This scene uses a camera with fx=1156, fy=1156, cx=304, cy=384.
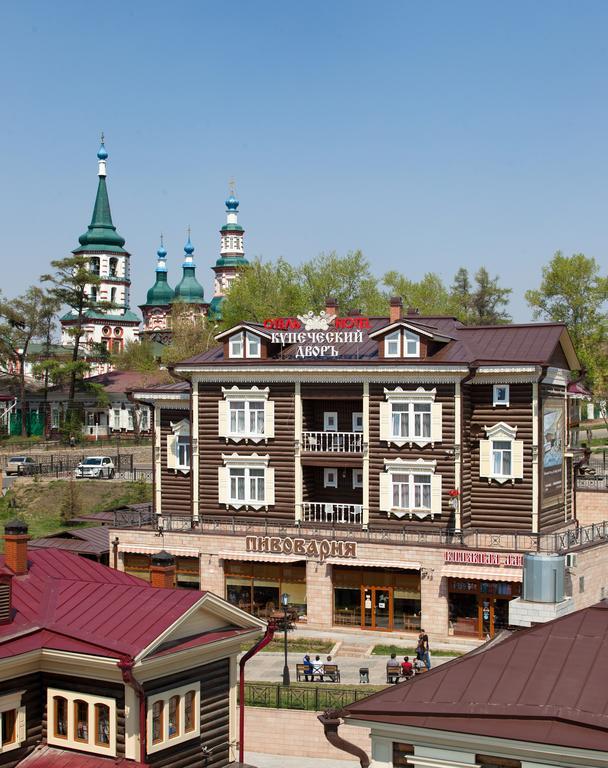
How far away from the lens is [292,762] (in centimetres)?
3206

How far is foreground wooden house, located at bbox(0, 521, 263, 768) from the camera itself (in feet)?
75.9

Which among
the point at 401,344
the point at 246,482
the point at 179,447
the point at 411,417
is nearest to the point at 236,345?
the point at 179,447

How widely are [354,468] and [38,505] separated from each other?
26.5 meters

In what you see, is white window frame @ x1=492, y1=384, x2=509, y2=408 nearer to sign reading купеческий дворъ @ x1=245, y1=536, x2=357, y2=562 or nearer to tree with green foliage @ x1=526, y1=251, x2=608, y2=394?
sign reading купеческий дворъ @ x1=245, y1=536, x2=357, y2=562

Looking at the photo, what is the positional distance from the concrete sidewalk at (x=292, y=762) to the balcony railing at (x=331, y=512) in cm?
1531

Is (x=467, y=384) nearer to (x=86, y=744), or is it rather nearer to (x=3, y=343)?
(x=86, y=744)

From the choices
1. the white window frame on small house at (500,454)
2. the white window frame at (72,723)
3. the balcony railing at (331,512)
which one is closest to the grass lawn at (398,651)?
the balcony railing at (331,512)

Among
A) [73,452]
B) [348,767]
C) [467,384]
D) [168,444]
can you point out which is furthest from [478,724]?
[73,452]

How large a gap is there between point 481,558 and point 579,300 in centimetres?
4148

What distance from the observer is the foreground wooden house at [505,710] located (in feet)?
57.7

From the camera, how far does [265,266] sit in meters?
88.6

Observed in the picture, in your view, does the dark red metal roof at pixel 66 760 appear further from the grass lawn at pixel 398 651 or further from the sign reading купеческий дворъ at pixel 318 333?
the sign reading купеческий дворъ at pixel 318 333

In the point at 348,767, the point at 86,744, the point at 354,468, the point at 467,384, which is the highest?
the point at 467,384

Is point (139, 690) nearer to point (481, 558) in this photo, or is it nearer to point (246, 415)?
point (481, 558)
